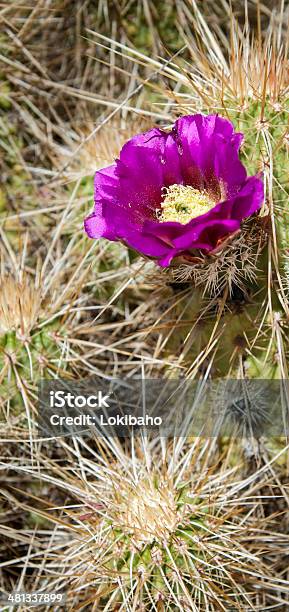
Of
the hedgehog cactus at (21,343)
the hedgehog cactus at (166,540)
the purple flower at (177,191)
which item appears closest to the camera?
the purple flower at (177,191)

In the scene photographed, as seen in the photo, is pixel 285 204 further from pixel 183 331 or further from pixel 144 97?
pixel 144 97

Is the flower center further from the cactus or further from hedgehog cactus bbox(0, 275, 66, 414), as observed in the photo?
hedgehog cactus bbox(0, 275, 66, 414)

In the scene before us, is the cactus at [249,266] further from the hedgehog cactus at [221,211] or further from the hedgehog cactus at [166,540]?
the hedgehog cactus at [166,540]

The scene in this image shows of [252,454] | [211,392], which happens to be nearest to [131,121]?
[211,392]

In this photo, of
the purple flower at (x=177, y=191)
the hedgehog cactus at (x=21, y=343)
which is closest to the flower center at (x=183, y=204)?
the purple flower at (x=177, y=191)

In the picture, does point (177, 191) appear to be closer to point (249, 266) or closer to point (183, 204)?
point (183, 204)

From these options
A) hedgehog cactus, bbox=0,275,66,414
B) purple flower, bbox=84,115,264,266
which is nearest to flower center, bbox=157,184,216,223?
purple flower, bbox=84,115,264,266

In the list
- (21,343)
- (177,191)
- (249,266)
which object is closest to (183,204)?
(177,191)
